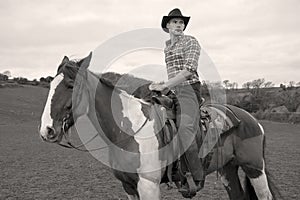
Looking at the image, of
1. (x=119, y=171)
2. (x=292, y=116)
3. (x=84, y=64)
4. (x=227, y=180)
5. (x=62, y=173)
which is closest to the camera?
(x=84, y=64)

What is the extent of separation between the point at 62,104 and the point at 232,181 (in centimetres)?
362

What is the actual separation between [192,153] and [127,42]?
6.02 ft

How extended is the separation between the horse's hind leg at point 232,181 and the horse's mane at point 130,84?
2149 mm

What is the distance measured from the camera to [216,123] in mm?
5605

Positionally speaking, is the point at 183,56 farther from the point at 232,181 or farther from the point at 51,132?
the point at 232,181

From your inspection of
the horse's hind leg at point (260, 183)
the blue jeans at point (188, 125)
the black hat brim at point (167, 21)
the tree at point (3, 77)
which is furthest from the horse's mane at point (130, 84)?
the tree at point (3, 77)

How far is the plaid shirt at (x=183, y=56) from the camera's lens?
4.78 metres

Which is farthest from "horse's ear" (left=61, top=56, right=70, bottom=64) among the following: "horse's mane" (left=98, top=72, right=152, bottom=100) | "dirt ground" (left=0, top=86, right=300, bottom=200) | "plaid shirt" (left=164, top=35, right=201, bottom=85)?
"dirt ground" (left=0, top=86, right=300, bottom=200)

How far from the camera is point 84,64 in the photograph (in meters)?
4.34

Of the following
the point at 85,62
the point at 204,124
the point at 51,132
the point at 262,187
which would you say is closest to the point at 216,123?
the point at 204,124

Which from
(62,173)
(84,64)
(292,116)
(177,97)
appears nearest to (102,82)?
(84,64)

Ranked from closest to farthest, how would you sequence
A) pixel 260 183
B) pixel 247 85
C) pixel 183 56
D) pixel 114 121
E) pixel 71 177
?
pixel 114 121, pixel 183 56, pixel 260 183, pixel 71 177, pixel 247 85

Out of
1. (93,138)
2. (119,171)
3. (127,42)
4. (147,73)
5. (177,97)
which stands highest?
(127,42)

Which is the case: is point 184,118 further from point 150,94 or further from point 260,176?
point 260,176
